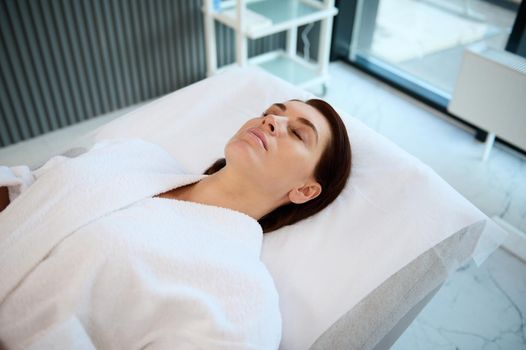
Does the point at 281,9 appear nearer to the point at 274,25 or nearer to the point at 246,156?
the point at 274,25

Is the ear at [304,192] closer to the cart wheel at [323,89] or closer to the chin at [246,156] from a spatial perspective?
the chin at [246,156]

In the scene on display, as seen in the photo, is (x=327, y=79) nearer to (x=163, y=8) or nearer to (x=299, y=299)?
(x=163, y=8)

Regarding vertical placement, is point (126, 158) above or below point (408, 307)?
above

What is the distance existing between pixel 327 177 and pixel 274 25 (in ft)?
4.48

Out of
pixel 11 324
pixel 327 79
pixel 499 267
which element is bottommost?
pixel 499 267

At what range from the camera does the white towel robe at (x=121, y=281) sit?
97 cm

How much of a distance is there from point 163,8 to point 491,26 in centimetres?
233

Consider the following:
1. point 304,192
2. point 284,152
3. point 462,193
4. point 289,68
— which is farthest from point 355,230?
point 289,68

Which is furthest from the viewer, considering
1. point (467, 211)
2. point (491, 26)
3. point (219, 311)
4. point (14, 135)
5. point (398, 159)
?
point (491, 26)

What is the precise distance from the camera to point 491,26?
3299 millimetres

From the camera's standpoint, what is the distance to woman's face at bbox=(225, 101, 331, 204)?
1.15 m

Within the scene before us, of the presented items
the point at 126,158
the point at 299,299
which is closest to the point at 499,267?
the point at 299,299

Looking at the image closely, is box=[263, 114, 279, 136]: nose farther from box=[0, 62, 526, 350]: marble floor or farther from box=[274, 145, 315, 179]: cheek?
box=[0, 62, 526, 350]: marble floor

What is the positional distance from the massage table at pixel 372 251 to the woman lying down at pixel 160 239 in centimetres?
8
